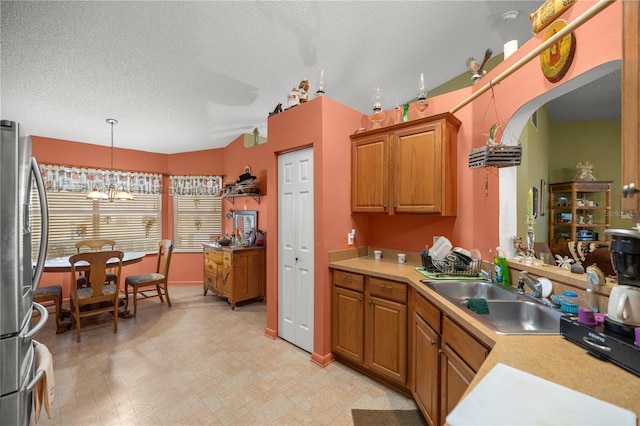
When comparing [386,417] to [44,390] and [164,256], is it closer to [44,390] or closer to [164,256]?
[44,390]

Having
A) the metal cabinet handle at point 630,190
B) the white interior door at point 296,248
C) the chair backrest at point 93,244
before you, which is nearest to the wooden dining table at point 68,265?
the chair backrest at point 93,244

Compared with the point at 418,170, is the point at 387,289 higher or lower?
lower

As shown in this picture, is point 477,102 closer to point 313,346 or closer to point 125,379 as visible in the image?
point 313,346

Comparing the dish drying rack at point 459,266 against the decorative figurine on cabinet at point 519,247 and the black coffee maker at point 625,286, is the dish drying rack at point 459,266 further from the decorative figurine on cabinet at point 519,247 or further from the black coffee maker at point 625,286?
the black coffee maker at point 625,286

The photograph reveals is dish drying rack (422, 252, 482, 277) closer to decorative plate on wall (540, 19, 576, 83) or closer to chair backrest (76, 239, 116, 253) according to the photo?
decorative plate on wall (540, 19, 576, 83)

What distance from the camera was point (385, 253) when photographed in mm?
2951

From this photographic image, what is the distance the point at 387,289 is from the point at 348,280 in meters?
0.40

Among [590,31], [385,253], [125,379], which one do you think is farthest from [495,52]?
[125,379]

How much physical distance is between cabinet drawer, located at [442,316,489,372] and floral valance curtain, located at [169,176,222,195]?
4954 millimetres

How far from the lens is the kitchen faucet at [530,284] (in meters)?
1.59

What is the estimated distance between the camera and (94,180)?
478 cm

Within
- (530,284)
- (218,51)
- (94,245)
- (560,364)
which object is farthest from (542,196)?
(94,245)

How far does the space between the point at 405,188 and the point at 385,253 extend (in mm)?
832

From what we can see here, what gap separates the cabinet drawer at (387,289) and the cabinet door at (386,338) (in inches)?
1.6
